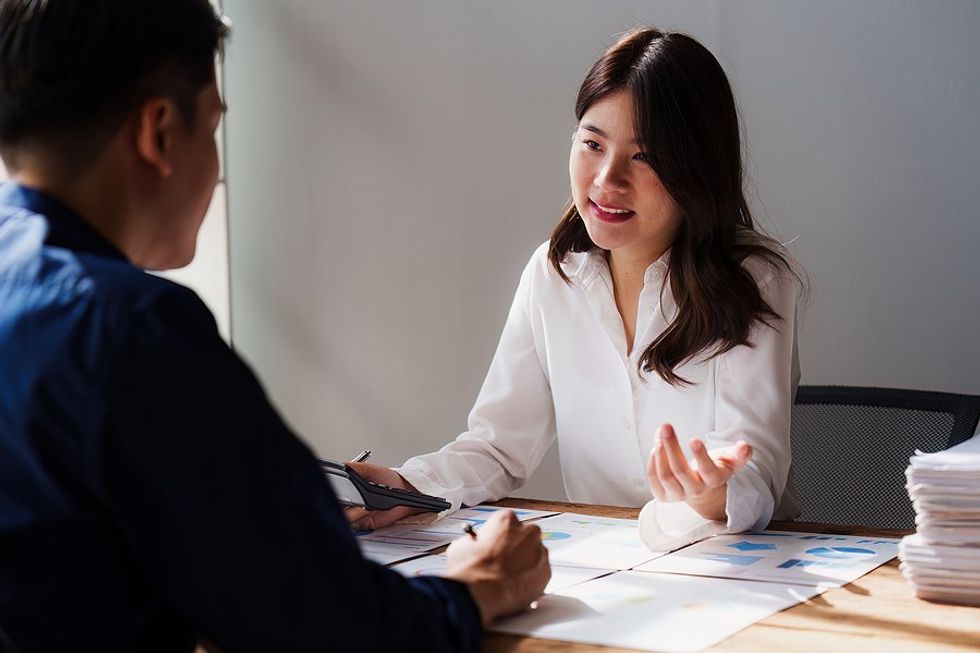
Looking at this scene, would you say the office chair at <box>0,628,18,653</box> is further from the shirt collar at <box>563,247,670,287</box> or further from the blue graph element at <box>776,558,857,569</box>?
the shirt collar at <box>563,247,670,287</box>

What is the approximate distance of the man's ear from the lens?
1.06 m

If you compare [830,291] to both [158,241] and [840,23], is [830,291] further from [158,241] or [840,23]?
[158,241]

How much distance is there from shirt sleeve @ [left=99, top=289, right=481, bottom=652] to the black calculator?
2.51ft

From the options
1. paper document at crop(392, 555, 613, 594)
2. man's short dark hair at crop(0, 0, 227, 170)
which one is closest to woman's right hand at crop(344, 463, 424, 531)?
paper document at crop(392, 555, 613, 594)

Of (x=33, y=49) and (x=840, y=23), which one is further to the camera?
(x=840, y=23)

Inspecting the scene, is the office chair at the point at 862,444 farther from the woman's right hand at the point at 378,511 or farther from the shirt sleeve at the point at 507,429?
the woman's right hand at the point at 378,511

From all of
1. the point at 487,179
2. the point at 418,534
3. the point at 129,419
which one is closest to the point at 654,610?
the point at 418,534

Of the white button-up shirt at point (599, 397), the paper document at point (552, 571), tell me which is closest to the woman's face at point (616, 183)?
the white button-up shirt at point (599, 397)

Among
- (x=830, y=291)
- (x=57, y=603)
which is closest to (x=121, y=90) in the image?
(x=57, y=603)

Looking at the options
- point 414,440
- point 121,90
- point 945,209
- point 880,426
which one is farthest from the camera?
point 414,440

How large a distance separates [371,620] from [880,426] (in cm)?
178

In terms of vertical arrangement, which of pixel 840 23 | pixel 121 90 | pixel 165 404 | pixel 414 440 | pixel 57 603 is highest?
pixel 840 23

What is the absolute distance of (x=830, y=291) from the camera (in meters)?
3.15

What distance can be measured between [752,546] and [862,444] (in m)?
0.95
